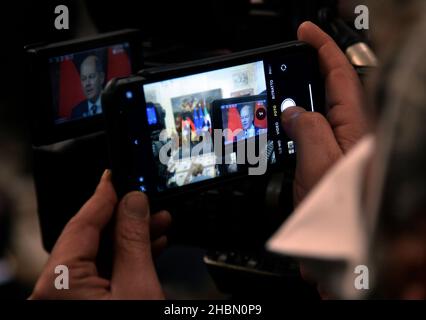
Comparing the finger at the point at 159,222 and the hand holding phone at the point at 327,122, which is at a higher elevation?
the hand holding phone at the point at 327,122

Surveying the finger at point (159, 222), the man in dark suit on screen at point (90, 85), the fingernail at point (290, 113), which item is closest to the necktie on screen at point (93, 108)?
the man in dark suit on screen at point (90, 85)

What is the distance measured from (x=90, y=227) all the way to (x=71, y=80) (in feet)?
1.04

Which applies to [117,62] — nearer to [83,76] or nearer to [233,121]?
[83,76]

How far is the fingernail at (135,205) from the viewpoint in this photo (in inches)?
31.8

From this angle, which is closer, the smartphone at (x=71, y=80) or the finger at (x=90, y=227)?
the finger at (x=90, y=227)

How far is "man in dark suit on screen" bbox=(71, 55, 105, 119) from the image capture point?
1059 mm

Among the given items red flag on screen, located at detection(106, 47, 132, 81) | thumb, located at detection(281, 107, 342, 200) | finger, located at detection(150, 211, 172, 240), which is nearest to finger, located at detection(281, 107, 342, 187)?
thumb, located at detection(281, 107, 342, 200)

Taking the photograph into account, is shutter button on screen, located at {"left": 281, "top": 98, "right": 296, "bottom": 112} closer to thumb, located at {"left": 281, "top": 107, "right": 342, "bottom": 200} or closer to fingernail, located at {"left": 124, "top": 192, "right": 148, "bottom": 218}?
thumb, located at {"left": 281, "top": 107, "right": 342, "bottom": 200}

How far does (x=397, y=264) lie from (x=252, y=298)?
75 cm

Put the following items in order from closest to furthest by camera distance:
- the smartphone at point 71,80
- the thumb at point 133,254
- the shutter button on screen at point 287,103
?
the thumb at point 133,254 < the shutter button on screen at point 287,103 < the smartphone at point 71,80

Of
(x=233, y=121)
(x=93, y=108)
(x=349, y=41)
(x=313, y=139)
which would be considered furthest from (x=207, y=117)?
(x=349, y=41)

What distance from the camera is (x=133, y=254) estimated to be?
2.67 feet

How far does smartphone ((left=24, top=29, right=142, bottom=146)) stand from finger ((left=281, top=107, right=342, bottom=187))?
34 cm

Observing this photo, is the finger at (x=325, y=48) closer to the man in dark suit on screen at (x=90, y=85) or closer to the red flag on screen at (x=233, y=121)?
the red flag on screen at (x=233, y=121)
